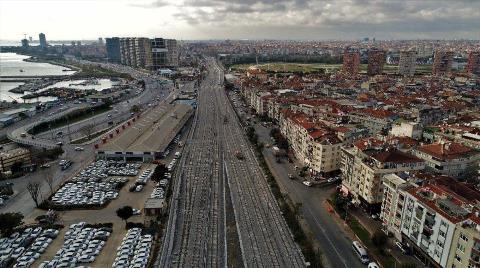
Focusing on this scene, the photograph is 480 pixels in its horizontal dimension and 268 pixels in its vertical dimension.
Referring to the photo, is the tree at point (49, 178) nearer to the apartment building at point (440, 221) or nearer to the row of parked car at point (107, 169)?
the row of parked car at point (107, 169)

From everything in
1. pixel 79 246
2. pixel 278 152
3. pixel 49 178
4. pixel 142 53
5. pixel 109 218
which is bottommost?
pixel 109 218

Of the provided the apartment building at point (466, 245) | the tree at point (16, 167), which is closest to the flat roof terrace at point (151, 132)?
the tree at point (16, 167)

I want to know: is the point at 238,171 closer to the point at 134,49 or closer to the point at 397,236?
the point at 397,236

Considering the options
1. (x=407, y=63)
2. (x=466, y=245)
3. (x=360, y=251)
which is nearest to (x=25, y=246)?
(x=360, y=251)

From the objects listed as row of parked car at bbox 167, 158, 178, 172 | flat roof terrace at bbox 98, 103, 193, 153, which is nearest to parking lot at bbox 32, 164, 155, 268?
row of parked car at bbox 167, 158, 178, 172

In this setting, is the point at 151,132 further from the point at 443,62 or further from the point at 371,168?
the point at 443,62

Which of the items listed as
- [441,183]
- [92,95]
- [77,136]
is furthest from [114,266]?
[92,95]
